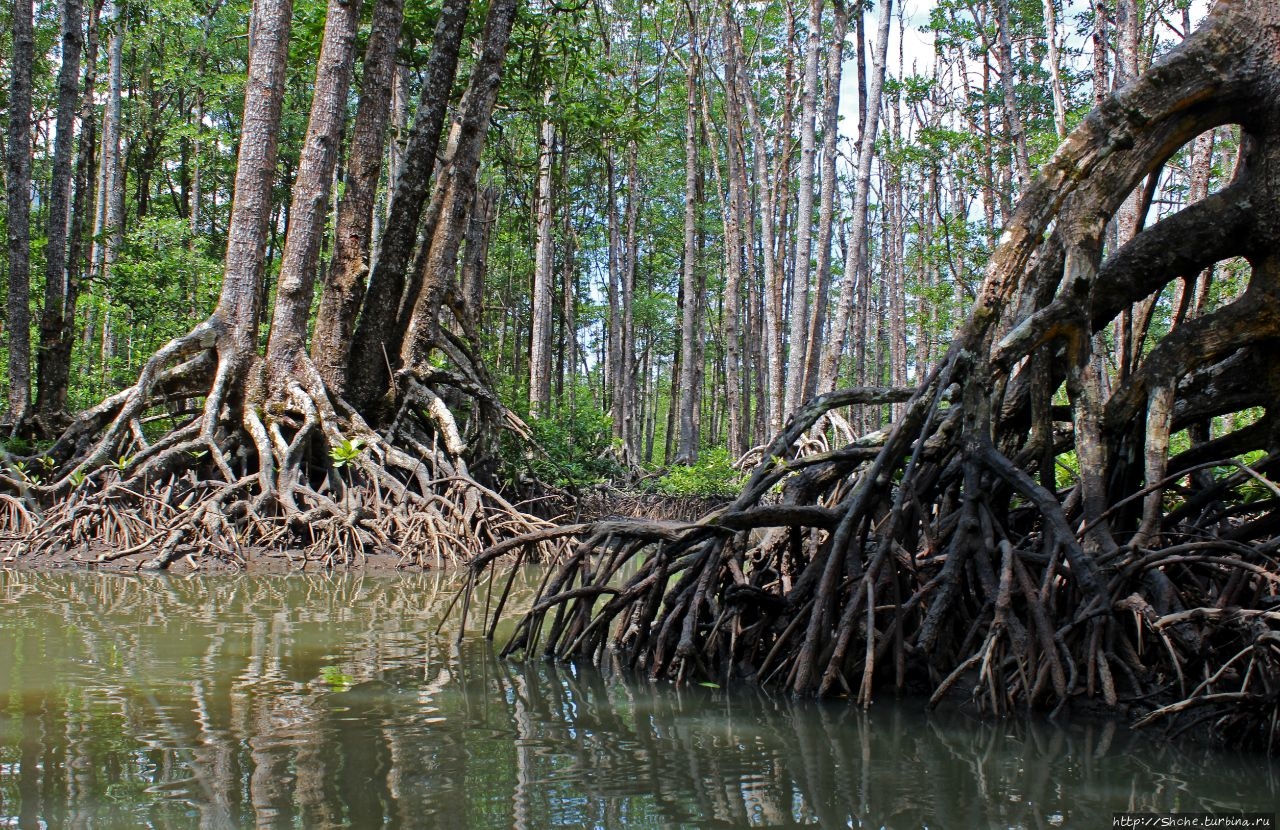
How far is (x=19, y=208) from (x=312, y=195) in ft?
13.1

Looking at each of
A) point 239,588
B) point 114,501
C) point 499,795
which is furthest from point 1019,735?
point 114,501

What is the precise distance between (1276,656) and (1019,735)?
83 centimetres

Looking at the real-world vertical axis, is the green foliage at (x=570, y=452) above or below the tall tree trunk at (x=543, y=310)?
below

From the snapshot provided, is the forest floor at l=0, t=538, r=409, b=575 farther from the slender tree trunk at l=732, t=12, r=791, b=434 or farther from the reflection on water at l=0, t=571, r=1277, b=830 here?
the slender tree trunk at l=732, t=12, r=791, b=434

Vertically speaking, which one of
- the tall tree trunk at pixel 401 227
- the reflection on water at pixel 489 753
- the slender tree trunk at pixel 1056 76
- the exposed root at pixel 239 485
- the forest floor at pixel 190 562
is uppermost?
the slender tree trunk at pixel 1056 76

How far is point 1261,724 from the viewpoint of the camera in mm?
3160

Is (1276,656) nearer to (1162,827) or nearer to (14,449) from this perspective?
(1162,827)

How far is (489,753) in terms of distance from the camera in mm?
3043

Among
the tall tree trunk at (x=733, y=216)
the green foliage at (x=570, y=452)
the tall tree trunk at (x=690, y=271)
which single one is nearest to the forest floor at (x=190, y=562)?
the green foliage at (x=570, y=452)

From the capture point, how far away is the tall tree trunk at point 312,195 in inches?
361

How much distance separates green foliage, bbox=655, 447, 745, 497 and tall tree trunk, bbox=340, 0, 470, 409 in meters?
6.17

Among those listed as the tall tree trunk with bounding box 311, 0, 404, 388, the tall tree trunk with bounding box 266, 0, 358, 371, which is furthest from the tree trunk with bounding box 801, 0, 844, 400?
the tall tree trunk with bounding box 266, 0, 358, 371

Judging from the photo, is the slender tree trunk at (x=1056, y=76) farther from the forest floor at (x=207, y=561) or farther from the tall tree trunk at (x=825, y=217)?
the forest floor at (x=207, y=561)

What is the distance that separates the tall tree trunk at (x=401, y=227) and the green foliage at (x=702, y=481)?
617cm
